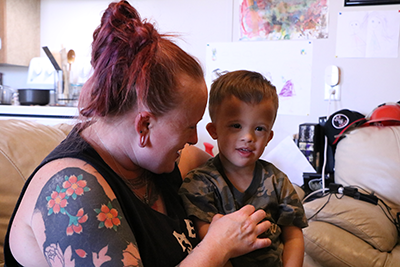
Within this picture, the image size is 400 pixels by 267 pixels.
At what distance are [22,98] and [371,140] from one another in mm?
2754

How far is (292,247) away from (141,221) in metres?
0.52

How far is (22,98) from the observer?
3.01 metres

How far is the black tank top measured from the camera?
72 centimetres

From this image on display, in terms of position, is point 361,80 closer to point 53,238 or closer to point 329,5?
point 329,5

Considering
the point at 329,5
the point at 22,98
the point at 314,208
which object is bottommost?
the point at 314,208

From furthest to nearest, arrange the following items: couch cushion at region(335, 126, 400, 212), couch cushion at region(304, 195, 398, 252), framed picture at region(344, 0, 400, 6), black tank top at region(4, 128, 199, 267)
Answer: framed picture at region(344, 0, 400, 6)
couch cushion at region(335, 126, 400, 212)
couch cushion at region(304, 195, 398, 252)
black tank top at region(4, 128, 199, 267)

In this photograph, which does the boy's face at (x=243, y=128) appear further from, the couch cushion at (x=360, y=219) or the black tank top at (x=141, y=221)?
the couch cushion at (x=360, y=219)

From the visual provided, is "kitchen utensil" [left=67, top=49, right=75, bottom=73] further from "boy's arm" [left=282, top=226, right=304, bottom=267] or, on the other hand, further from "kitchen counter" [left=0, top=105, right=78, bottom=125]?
"boy's arm" [left=282, top=226, right=304, bottom=267]

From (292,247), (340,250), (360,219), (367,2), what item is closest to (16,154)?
(292,247)

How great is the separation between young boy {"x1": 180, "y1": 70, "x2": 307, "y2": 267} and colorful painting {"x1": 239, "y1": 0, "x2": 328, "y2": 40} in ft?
6.70

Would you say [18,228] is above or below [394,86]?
below

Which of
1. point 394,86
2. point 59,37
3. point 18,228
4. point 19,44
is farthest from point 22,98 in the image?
point 394,86

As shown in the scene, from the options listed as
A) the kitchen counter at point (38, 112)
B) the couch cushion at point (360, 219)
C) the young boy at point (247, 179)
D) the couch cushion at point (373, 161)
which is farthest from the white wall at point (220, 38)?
the young boy at point (247, 179)

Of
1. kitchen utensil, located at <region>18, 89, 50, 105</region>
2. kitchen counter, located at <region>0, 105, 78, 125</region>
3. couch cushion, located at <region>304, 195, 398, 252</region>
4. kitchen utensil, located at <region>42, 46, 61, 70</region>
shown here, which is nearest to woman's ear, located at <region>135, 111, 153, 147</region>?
couch cushion, located at <region>304, 195, 398, 252</region>
